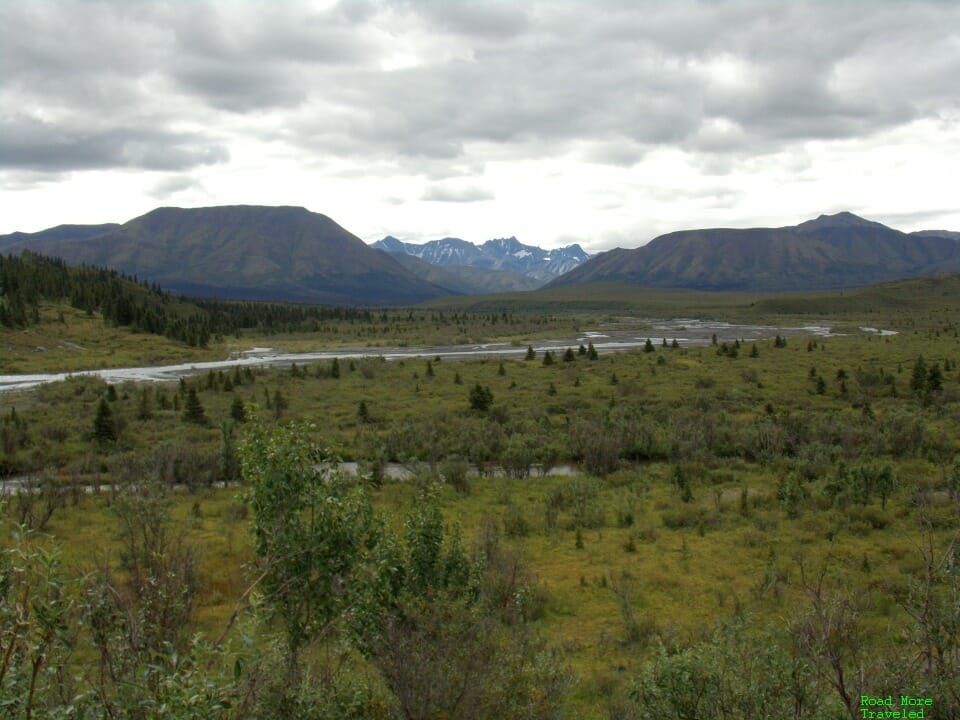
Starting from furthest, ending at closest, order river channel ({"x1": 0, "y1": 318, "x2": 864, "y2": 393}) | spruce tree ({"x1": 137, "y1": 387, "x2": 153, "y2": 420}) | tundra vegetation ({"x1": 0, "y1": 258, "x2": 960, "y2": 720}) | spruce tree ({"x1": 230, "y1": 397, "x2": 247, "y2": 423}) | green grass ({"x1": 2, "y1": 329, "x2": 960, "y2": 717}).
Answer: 1. river channel ({"x1": 0, "y1": 318, "x2": 864, "y2": 393})
2. spruce tree ({"x1": 137, "y1": 387, "x2": 153, "y2": 420})
3. spruce tree ({"x1": 230, "y1": 397, "x2": 247, "y2": 423})
4. green grass ({"x1": 2, "y1": 329, "x2": 960, "y2": 717})
5. tundra vegetation ({"x1": 0, "y1": 258, "x2": 960, "y2": 720})

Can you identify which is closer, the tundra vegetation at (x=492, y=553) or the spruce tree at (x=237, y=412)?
the tundra vegetation at (x=492, y=553)

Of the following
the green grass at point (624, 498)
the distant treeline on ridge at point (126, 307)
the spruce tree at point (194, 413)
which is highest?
the distant treeline on ridge at point (126, 307)

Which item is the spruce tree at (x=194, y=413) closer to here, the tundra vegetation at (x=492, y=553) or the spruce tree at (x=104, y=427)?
the tundra vegetation at (x=492, y=553)

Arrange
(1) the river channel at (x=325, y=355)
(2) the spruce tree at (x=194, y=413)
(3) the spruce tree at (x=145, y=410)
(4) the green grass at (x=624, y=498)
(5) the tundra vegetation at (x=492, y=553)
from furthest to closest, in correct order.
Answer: (1) the river channel at (x=325, y=355) → (3) the spruce tree at (x=145, y=410) → (2) the spruce tree at (x=194, y=413) → (4) the green grass at (x=624, y=498) → (5) the tundra vegetation at (x=492, y=553)

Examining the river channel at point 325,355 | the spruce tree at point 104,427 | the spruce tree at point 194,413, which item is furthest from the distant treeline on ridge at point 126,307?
the spruce tree at point 104,427

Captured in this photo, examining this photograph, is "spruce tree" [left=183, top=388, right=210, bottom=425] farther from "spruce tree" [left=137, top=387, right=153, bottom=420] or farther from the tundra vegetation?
"spruce tree" [left=137, top=387, right=153, bottom=420]

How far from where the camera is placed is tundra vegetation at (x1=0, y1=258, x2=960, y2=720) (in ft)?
23.6

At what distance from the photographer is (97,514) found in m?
22.1

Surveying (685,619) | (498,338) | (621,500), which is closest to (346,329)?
(498,338)

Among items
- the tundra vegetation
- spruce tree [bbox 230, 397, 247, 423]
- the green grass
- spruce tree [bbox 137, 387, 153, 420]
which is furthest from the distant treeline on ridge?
the tundra vegetation

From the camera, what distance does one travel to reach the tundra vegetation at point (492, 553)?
7.20 meters

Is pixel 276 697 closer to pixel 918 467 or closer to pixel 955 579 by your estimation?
pixel 955 579

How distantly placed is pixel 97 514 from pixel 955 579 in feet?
79.4

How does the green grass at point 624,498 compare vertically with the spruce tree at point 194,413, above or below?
below
